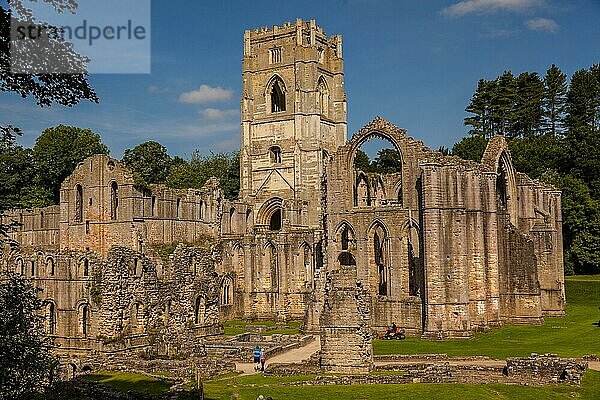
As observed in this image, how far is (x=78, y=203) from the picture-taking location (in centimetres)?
4684

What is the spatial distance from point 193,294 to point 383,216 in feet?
41.4

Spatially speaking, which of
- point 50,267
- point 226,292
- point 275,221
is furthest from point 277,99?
point 50,267

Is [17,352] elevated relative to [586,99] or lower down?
lower down

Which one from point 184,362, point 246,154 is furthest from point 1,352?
point 246,154

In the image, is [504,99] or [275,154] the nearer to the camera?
[275,154]

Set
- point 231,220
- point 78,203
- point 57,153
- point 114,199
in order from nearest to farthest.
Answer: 1. point 114,199
2. point 78,203
3. point 231,220
4. point 57,153

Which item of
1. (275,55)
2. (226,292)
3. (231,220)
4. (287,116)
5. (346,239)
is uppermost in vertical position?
(275,55)

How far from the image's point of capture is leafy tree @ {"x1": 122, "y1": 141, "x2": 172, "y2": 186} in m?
80.0

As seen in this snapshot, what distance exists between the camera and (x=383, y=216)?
43.2 metres

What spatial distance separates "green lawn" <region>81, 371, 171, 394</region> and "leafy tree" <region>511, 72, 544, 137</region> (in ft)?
221

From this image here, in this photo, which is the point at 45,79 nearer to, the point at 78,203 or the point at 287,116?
the point at 78,203

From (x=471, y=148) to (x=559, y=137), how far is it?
13.1 m

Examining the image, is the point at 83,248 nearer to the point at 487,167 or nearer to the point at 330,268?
the point at 330,268

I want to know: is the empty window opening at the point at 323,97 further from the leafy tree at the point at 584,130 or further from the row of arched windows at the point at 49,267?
the row of arched windows at the point at 49,267
